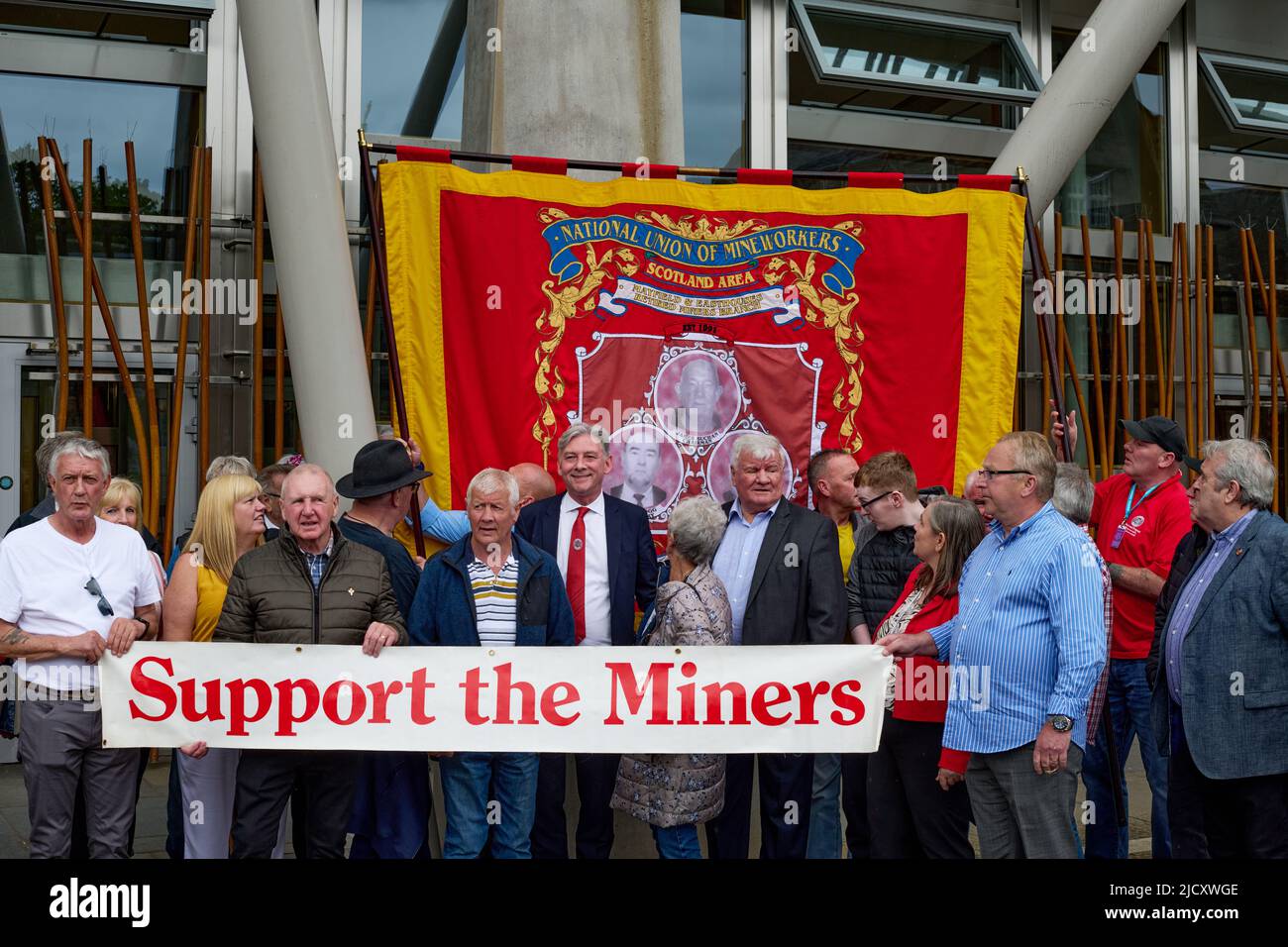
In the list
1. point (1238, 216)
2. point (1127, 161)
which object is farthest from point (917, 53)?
point (1238, 216)

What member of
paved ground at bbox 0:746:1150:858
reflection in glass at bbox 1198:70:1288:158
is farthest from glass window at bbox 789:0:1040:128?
paved ground at bbox 0:746:1150:858

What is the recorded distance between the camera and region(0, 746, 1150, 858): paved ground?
5.97m

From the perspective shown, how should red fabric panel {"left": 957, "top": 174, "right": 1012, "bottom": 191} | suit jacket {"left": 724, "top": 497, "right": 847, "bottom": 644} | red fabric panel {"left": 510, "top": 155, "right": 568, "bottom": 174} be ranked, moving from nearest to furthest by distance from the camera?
suit jacket {"left": 724, "top": 497, "right": 847, "bottom": 644} < red fabric panel {"left": 510, "top": 155, "right": 568, "bottom": 174} < red fabric panel {"left": 957, "top": 174, "right": 1012, "bottom": 191}

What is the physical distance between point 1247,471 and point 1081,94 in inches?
167

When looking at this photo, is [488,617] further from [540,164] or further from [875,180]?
[875,180]

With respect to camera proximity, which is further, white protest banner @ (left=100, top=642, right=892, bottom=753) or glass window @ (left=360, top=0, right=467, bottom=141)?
glass window @ (left=360, top=0, right=467, bottom=141)

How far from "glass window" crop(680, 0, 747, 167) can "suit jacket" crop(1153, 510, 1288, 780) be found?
6.24 metres

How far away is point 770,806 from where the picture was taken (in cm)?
542

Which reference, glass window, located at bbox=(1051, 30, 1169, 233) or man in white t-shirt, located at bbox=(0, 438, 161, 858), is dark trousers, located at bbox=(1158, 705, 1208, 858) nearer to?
man in white t-shirt, located at bbox=(0, 438, 161, 858)

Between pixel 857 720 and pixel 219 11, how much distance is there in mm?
6699

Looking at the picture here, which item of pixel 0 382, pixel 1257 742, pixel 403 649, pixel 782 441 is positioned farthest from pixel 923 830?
pixel 0 382

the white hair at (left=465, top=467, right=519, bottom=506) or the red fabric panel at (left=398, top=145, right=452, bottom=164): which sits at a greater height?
the red fabric panel at (left=398, top=145, right=452, bottom=164)

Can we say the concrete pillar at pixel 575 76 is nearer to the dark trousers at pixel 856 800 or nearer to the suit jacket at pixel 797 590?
the suit jacket at pixel 797 590

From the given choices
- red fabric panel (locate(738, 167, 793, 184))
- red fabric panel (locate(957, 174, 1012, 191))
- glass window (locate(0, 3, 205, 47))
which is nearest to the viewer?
red fabric panel (locate(738, 167, 793, 184))
